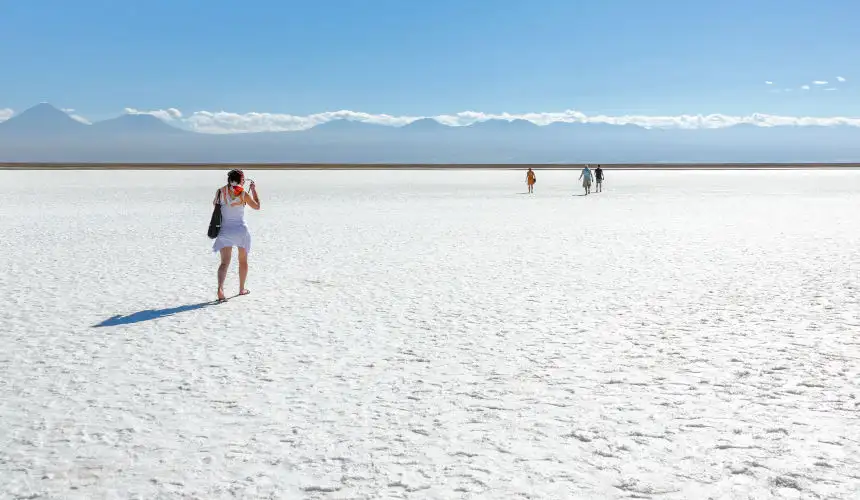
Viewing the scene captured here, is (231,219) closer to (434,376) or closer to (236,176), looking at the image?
(236,176)

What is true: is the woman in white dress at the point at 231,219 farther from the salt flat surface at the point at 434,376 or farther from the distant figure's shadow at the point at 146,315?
the salt flat surface at the point at 434,376

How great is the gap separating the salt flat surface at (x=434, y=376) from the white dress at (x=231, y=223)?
0.77 metres

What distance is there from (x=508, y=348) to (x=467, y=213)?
17.0 meters

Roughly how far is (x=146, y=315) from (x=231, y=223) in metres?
1.45

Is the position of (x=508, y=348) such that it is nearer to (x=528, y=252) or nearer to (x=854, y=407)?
(x=854, y=407)

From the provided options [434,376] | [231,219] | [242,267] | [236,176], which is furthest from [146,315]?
[434,376]

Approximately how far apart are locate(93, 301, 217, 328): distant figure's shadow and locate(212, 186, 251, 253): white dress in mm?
756

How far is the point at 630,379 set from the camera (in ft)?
19.2

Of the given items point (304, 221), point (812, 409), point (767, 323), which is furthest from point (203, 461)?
point (304, 221)

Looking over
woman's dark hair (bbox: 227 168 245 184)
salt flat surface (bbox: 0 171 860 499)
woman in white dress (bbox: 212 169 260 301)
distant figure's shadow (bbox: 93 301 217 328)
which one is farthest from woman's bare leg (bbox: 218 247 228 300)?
woman's dark hair (bbox: 227 168 245 184)

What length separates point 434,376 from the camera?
19.6 feet

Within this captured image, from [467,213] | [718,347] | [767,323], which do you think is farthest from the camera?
[467,213]

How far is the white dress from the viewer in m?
8.91

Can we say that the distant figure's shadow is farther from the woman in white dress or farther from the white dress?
the white dress
